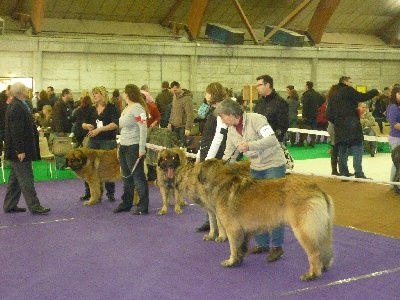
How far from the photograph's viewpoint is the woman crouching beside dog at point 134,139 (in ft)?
21.3

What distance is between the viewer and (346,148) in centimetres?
884

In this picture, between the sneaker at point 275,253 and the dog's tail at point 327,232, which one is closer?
the dog's tail at point 327,232

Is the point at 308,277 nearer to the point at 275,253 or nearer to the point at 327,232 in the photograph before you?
the point at 327,232

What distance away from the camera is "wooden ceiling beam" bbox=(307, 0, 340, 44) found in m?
21.1

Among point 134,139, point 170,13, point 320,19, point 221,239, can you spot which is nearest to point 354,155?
point 134,139

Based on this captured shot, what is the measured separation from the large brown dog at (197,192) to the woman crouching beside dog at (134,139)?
1244 mm

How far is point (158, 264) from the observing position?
4.82 m

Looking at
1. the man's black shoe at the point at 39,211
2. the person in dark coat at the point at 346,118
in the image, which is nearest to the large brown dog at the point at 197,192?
the man's black shoe at the point at 39,211

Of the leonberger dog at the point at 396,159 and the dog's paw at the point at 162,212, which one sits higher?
the leonberger dog at the point at 396,159

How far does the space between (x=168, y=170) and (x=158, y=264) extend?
1.96 m

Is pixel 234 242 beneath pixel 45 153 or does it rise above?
beneath

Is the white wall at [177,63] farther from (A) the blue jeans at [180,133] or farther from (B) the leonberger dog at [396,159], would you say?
(B) the leonberger dog at [396,159]

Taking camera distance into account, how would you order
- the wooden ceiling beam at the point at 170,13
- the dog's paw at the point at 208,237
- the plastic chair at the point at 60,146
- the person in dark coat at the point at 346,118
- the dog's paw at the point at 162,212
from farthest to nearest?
the wooden ceiling beam at the point at 170,13 → the plastic chair at the point at 60,146 → the person in dark coat at the point at 346,118 → the dog's paw at the point at 162,212 → the dog's paw at the point at 208,237

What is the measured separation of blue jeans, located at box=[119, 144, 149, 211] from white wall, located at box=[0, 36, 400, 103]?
10.2 meters
